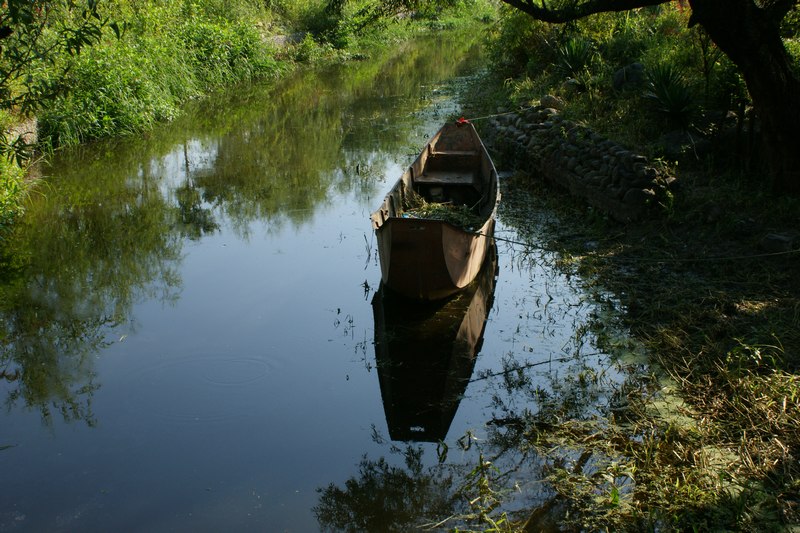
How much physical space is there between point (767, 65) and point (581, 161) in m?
3.22

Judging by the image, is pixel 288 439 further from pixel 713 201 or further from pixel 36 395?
pixel 713 201

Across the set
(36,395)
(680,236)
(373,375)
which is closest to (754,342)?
(680,236)

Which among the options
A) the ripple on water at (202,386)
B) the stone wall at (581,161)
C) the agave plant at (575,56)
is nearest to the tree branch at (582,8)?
the stone wall at (581,161)

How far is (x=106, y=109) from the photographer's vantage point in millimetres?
15023

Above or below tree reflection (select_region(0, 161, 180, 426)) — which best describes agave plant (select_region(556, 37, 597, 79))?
above

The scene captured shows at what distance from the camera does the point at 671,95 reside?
34.3 ft

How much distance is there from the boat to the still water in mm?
347

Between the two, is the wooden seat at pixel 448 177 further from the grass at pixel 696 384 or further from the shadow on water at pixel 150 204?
the grass at pixel 696 384

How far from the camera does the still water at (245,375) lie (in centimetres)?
509

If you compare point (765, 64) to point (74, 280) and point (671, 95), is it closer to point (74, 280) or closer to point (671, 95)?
point (671, 95)

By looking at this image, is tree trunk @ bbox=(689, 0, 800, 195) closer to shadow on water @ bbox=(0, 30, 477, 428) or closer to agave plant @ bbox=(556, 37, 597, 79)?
shadow on water @ bbox=(0, 30, 477, 428)

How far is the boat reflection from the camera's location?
605 centimetres

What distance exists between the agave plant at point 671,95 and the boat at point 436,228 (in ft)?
8.46

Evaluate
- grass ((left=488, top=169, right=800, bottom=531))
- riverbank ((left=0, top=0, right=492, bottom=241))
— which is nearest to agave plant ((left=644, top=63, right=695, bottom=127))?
grass ((left=488, top=169, right=800, bottom=531))
